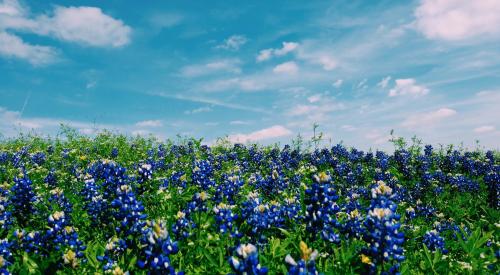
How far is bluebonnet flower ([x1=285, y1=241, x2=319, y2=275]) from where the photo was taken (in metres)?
2.81

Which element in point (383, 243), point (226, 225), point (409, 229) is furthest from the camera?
point (409, 229)

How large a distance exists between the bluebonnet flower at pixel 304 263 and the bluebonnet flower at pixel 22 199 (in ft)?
18.4

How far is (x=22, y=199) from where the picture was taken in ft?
22.6

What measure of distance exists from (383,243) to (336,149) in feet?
47.0

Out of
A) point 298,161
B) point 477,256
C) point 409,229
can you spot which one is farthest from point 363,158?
point 477,256

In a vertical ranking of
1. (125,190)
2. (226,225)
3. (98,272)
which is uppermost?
(125,190)

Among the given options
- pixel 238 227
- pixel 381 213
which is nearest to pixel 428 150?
pixel 238 227

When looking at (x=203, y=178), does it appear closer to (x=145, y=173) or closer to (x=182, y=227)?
(x=145, y=173)

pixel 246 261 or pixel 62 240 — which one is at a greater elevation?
pixel 246 261

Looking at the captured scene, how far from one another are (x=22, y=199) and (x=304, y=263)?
18.8ft

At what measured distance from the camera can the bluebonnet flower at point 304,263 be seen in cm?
281

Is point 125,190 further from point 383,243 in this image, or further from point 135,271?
point 383,243

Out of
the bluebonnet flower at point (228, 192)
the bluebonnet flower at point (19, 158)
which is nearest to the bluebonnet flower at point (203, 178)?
the bluebonnet flower at point (228, 192)

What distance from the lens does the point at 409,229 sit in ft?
24.8
